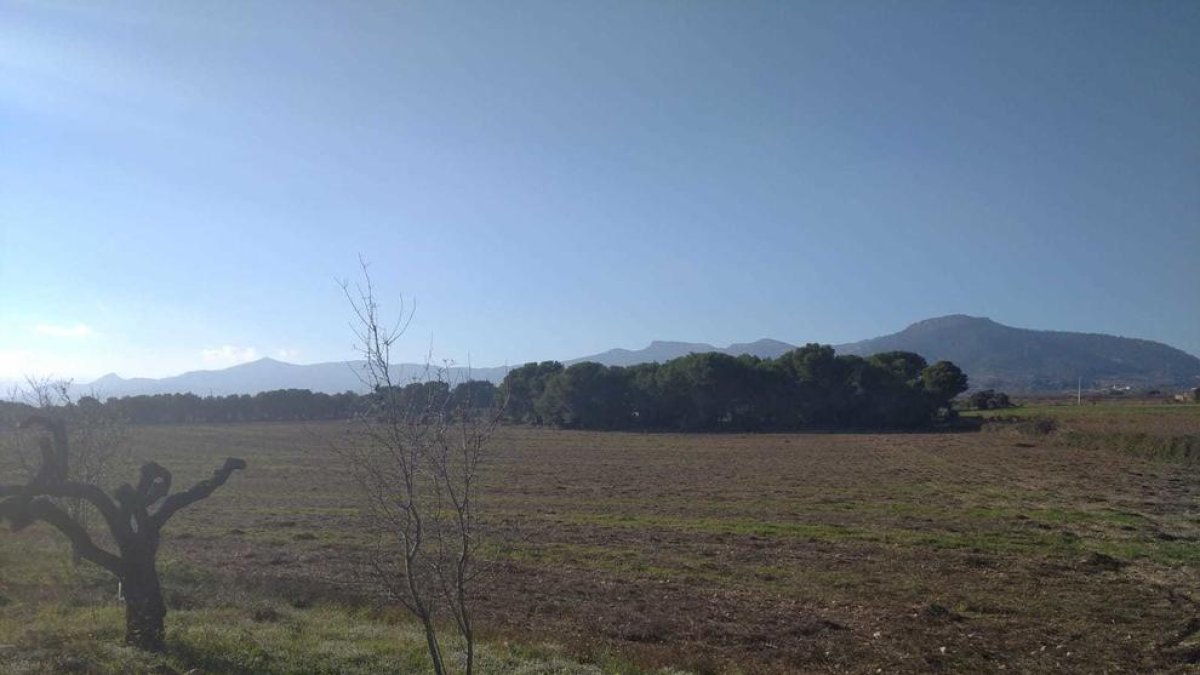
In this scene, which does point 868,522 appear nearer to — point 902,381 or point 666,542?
point 666,542

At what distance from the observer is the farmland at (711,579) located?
1120cm

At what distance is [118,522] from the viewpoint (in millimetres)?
10250

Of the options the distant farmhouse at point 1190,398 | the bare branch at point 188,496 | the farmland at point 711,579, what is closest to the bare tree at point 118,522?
the bare branch at point 188,496

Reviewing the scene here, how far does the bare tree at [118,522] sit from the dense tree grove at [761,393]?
77.0 meters

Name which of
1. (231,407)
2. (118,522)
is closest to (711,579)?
(118,522)

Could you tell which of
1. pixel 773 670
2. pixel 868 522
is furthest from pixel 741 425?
pixel 773 670

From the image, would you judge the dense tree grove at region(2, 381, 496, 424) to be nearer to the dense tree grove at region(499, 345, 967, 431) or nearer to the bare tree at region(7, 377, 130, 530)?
the dense tree grove at region(499, 345, 967, 431)

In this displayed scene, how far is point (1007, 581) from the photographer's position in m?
16.9

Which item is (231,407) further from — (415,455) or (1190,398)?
(1190,398)

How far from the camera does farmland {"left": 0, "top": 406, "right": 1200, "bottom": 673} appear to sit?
1120cm

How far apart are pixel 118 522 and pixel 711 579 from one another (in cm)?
1067

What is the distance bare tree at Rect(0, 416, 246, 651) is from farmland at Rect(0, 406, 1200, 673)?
0.41m

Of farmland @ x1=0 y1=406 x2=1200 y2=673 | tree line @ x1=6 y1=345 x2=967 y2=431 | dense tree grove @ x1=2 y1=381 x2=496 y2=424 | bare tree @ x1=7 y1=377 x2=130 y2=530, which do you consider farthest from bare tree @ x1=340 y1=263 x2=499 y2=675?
tree line @ x1=6 y1=345 x2=967 y2=431

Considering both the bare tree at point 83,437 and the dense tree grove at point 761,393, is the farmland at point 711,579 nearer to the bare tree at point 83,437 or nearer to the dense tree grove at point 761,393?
the bare tree at point 83,437
